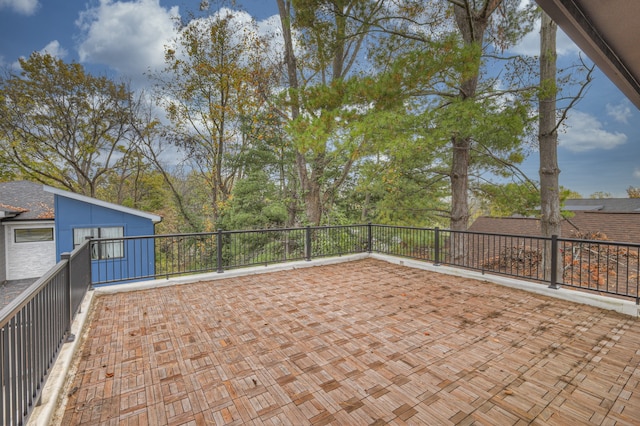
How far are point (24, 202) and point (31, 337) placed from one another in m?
13.7

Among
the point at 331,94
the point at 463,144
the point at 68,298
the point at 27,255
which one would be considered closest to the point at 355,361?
the point at 68,298

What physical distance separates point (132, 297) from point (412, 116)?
6.70 meters

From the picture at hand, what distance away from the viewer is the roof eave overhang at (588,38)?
1354 mm

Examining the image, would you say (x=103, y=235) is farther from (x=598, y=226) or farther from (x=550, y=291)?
(x=598, y=226)

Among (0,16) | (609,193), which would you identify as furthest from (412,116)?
(609,193)

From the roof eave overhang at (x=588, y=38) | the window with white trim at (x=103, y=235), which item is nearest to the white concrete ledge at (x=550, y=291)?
the roof eave overhang at (x=588, y=38)

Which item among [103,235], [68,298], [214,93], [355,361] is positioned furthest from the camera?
[214,93]

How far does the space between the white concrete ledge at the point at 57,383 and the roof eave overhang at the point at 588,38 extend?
347 centimetres

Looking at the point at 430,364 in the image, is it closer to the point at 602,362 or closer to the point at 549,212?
the point at 602,362

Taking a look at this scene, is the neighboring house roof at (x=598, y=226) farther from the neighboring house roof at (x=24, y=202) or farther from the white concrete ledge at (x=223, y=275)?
the neighboring house roof at (x=24, y=202)

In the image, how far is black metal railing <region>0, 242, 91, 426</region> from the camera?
4.91ft

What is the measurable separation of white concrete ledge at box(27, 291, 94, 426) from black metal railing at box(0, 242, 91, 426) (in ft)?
0.17

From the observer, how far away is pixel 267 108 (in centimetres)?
1223

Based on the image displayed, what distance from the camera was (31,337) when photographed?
1904 millimetres
